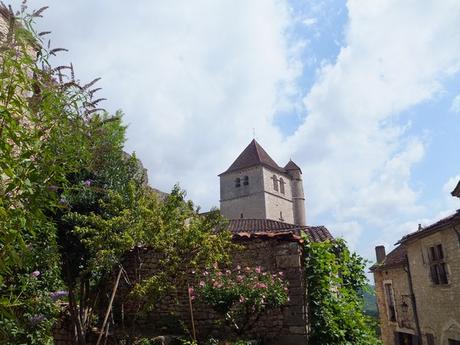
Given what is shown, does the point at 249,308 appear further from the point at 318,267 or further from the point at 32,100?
the point at 32,100

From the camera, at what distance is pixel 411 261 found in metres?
15.5

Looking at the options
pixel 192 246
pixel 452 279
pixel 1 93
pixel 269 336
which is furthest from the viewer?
pixel 452 279

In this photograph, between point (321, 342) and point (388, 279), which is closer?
point (321, 342)

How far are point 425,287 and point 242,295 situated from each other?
11232 millimetres

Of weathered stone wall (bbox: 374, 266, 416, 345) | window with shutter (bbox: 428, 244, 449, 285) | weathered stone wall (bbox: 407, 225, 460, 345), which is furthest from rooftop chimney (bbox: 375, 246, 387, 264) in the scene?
window with shutter (bbox: 428, 244, 449, 285)

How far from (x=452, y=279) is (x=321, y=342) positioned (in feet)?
27.0

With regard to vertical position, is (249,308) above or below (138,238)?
below

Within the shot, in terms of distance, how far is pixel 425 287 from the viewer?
47.8 feet

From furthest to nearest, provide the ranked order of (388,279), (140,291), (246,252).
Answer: (388,279), (246,252), (140,291)

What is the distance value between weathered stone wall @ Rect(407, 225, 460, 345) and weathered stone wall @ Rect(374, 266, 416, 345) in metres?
1.04

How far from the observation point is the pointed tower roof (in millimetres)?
A: 40375

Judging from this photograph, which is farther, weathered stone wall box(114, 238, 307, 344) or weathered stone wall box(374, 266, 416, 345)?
weathered stone wall box(374, 266, 416, 345)

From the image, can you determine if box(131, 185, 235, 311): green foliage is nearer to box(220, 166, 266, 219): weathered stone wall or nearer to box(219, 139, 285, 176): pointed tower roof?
box(220, 166, 266, 219): weathered stone wall

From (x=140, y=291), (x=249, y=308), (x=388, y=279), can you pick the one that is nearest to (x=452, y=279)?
(x=388, y=279)
